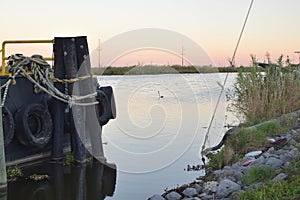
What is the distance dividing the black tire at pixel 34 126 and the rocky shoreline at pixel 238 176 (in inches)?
114

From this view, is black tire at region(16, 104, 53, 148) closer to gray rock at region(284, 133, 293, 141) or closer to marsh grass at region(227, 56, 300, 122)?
gray rock at region(284, 133, 293, 141)

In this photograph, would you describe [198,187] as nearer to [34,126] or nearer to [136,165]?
[136,165]

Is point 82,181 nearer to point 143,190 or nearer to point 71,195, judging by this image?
point 71,195

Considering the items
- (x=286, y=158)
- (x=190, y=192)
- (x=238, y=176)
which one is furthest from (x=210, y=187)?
(x=286, y=158)

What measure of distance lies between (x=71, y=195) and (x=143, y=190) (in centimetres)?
123

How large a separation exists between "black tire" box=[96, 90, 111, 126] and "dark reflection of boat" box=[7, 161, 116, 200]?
3.17 ft

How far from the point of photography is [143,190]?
24.3 ft

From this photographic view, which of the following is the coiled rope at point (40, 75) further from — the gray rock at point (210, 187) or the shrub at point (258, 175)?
the shrub at point (258, 175)

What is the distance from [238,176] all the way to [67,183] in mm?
3116

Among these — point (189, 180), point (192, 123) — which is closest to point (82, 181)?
point (189, 180)

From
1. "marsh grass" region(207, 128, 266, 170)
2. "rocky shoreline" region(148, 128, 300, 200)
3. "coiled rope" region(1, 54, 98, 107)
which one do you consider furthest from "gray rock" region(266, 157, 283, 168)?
"coiled rope" region(1, 54, 98, 107)

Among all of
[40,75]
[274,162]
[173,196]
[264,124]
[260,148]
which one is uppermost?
[40,75]

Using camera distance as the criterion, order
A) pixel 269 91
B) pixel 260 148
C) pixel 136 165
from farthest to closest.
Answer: pixel 269 91 < pixel 136 165 < pixel 260 148

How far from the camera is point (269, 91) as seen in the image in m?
10.5
